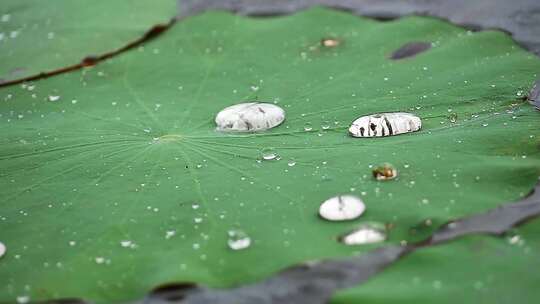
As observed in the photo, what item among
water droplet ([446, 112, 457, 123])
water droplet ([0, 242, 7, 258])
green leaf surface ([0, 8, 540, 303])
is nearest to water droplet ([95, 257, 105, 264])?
green leaf surface ([0, 8, 540, 303])

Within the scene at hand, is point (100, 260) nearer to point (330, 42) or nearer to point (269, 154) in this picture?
point (269, 154)

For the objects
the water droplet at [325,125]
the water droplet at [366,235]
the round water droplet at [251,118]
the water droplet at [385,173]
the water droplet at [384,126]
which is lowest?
the water droplet at [366,235]

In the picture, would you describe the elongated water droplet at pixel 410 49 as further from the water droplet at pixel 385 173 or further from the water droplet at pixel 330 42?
the water droplet at pixel 385 173

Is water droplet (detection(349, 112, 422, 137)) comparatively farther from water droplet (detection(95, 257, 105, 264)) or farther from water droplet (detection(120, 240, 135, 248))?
water droplet (detection(95, 257, 105, 264))

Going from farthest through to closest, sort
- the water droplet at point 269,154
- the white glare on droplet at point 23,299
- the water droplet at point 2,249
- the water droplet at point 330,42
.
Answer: the water droplet at point 330,42
the water droplet at point 269,154
the water droplet at point 2,249
the white glare on droplet at point 23,299

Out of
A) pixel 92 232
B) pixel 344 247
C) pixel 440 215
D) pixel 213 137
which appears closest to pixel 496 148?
pixel 440 215

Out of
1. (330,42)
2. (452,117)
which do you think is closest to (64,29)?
(330,42)

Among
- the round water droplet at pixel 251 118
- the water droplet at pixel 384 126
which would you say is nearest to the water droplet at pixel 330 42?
the round water droplet at pixel 251 118
